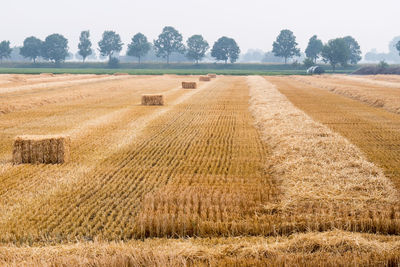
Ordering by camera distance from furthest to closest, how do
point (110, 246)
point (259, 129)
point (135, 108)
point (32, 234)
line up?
point (135, 108), point (259, 129), point (32, 234), point (110, 246)

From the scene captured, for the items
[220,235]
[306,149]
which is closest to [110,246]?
[220,235]

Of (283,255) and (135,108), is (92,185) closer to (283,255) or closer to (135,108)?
(283,255)

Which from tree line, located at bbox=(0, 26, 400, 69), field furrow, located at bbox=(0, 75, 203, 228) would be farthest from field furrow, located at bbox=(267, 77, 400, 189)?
tree line, located at bbox=(0, 26, 400, 69)

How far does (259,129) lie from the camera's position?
20.0m

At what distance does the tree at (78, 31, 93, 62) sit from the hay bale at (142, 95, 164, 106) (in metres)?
151

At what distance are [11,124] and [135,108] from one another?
8722 mm

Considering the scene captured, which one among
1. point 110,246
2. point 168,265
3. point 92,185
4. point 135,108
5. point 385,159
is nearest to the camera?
point 168,265

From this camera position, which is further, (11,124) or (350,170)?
(11,124)

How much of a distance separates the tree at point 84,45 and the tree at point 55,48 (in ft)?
17.9

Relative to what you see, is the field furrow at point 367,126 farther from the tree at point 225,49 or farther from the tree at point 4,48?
the tree at point 4,48

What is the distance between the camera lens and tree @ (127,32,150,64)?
16775 cm

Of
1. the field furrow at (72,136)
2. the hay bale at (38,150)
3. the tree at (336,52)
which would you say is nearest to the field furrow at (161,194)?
the field furrow at (72,136)

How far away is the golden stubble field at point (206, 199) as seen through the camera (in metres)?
7.18

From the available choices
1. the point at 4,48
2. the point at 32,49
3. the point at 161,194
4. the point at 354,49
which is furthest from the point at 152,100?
the point at 354,49
